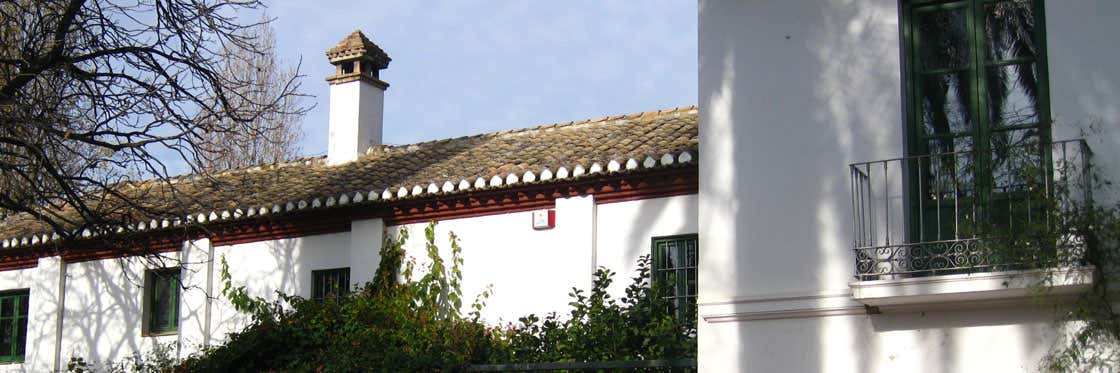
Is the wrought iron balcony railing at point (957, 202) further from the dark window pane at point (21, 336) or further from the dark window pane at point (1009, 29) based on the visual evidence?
the dark window pane at point (21, 336)

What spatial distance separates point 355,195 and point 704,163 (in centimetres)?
851

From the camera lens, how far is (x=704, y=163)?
10.1 m

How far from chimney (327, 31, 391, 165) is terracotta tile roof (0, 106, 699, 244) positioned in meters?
0.30

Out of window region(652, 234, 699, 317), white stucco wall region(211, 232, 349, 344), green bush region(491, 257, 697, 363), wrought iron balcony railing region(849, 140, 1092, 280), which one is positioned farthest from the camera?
white stucco wall region(211, 232, 349, 344)

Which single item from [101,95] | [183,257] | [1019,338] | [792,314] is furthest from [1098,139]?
[183,257]

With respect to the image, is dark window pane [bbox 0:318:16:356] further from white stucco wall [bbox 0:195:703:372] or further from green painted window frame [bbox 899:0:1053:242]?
green painted window frame [bbox 899:0:1053:242]

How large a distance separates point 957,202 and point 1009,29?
4.24ft

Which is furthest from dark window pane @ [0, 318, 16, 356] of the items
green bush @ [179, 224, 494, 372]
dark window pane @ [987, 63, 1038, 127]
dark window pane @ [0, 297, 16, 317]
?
dark window pane @ [987, 63, 1038, 127]

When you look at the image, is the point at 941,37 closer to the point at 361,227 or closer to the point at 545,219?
the point at 545,219

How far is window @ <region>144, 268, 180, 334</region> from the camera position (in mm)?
20266

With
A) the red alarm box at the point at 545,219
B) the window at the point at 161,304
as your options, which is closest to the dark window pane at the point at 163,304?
the window at the point at 161,304

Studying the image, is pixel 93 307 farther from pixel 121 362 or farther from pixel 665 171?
pixel 665 171

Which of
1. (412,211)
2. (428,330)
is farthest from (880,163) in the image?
(412,211)

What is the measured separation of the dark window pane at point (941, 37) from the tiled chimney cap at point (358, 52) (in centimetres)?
1314
